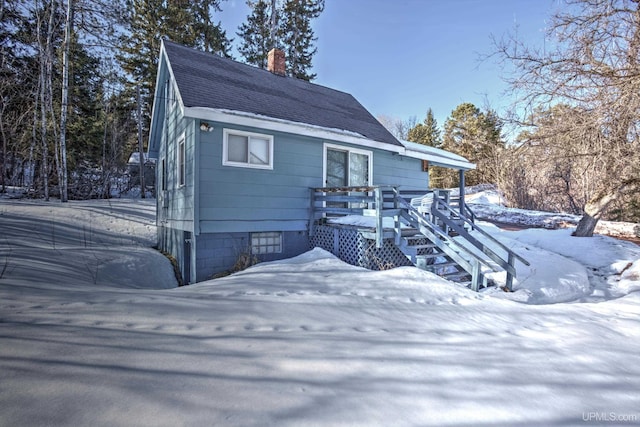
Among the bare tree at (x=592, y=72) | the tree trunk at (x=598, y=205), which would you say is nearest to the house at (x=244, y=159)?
the bare tree at (x=592, y=72)

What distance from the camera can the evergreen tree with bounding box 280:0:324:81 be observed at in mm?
21453

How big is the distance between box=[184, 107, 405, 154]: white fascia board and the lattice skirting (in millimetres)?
2323

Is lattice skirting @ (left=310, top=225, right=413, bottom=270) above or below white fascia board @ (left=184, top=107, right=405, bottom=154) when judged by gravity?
below

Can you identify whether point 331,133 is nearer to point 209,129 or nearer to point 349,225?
point 349,225

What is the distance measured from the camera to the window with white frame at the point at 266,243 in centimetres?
679

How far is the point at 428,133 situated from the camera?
32594 millimetres

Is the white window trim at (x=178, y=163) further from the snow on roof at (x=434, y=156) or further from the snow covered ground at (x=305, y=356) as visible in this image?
the snow on roof at (x=434, y=156)

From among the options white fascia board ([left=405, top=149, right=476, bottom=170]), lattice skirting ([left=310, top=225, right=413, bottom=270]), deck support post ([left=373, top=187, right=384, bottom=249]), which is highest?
white fascia board ([left=405, top=149, right=476, bottom=170])

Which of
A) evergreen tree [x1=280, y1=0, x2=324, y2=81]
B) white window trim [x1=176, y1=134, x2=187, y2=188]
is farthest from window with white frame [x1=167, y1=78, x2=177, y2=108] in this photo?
evergreen tree [x1=280, y1=0, x2=324, y2=81]

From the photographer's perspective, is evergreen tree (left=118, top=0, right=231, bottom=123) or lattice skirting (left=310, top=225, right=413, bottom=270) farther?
evergreen tree (left=118, top=0, right=231, bottom=123)

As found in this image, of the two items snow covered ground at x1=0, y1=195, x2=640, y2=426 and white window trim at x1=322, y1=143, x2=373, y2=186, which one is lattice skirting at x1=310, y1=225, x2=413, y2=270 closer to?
white window trim at x1=322, y1=143, x2=373, y2=186

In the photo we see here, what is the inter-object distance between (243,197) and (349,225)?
7.99 ft

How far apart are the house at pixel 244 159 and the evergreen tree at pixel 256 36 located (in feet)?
46.9
